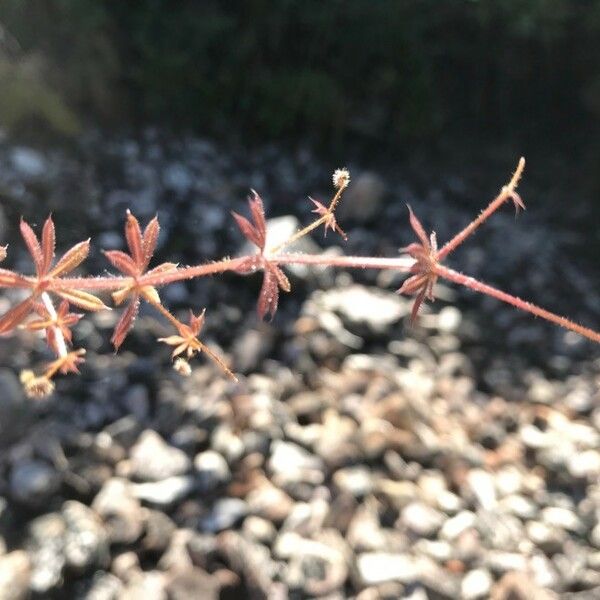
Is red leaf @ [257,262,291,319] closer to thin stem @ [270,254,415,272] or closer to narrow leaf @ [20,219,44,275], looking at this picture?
thin stem @ [270,254,415,272]

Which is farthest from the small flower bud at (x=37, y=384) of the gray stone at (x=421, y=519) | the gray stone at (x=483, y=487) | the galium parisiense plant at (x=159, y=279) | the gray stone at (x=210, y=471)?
the gray stone at (x=483, y=487)

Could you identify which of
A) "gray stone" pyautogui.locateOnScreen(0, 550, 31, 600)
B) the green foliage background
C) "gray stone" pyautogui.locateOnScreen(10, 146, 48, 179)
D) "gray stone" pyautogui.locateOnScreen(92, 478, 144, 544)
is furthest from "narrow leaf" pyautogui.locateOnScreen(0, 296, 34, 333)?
the green foliage background

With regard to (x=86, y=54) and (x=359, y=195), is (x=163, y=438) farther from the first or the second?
(x=86, y=54)

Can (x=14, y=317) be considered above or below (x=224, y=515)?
below

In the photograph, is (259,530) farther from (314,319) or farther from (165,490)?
(314,319)

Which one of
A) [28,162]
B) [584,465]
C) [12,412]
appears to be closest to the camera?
[12,412]

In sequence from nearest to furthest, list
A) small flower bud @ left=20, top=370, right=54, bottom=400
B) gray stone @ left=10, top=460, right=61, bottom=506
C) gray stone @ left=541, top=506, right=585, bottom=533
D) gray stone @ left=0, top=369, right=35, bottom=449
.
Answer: small flower bud @ left=20, top=370, right=54, bottom=400 < gray stone @ left=10, top=460, right=61, bottom=506 < gray stone @ left=0, top=369, right=35, bottom=449 < gray stone @ left=541, top=506, right=585, bottom=533

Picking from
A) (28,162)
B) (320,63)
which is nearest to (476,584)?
(28,162)
